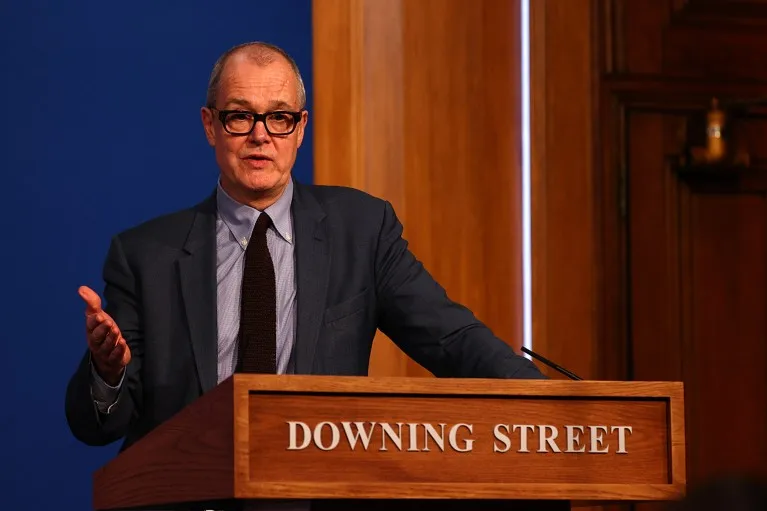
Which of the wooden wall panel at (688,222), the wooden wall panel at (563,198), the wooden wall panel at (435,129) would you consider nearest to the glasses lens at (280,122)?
the wooden wall panel at (435,129)

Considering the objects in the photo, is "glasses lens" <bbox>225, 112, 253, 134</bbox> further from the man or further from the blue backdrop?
the blue backdrop

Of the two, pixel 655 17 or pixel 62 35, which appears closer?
pixel 62 35

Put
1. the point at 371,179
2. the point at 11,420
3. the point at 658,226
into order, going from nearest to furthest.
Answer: the point at 11,420 → the point at 371,179 → the point at 658,226

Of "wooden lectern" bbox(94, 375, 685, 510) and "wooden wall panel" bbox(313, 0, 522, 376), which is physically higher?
"wooden wall panel" bbox(313, 0, 522, 376)

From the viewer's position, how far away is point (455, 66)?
3768 millimetres

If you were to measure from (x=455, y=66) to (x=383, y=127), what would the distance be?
11.8 inches

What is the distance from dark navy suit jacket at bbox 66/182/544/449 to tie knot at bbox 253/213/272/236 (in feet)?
0.20

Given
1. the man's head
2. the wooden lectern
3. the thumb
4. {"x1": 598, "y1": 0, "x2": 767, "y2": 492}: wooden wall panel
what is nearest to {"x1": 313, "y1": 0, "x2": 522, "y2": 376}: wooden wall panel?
{"x1": 598, "y1": 0, "x2": 767, "y2": 492}: wooden wall panel

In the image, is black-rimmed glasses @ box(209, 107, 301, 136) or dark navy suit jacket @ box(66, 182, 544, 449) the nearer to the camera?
dark navy suit jacket @ box(66, 182, 544, 449)

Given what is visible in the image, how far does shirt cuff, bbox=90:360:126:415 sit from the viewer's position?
2.17 meters

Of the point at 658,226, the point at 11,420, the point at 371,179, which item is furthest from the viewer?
the point at 658,226

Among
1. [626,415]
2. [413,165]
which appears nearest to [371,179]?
[413,165]

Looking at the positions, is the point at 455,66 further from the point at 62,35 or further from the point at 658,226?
the point at 62,35

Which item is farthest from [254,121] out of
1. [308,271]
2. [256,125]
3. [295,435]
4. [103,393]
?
[295,435]
